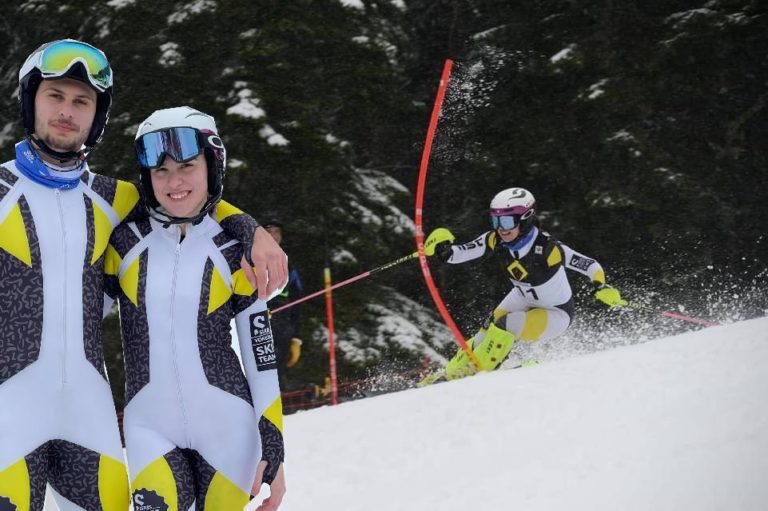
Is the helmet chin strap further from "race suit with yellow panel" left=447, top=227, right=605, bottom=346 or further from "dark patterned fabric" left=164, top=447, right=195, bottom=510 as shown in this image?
"race suit with yellow panel" left=447, top=227, right=605, bottom=346

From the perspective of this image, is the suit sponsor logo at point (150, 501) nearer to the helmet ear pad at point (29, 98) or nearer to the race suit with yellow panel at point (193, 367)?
the race suit with yellow panel at point (193, 367)

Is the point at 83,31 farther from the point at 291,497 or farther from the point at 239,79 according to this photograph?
the point at 291,497

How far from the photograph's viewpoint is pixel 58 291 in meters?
2.67

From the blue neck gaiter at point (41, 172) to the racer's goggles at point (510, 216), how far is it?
5.82 meters

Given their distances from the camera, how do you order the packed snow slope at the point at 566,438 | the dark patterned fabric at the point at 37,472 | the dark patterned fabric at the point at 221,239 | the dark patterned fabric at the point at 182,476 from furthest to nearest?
the packed snow slope at the point at 566,438 < the dark patterned fabric at the point at 221,239 < the dark patterned fabric at the point at 182,476 < the dark patterned fabric at the point at 37,472

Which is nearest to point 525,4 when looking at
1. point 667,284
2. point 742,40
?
point 742,40

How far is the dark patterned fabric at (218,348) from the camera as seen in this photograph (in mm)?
2785

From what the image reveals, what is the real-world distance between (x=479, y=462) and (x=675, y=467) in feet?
3.62

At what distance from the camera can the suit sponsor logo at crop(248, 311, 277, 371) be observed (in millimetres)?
2838

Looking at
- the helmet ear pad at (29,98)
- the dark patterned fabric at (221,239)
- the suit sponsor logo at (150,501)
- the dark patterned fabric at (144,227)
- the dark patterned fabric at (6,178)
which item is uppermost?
the helmet ear pad at (29,98)

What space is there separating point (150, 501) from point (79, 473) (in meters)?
0.21

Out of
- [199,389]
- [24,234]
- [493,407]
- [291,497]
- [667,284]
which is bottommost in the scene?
[667,284]

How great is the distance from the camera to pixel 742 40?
16844 millimetres

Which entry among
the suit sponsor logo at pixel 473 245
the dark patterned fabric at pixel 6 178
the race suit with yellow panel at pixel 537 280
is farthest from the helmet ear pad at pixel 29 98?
the suit sponsor logo at pixel 473 245
